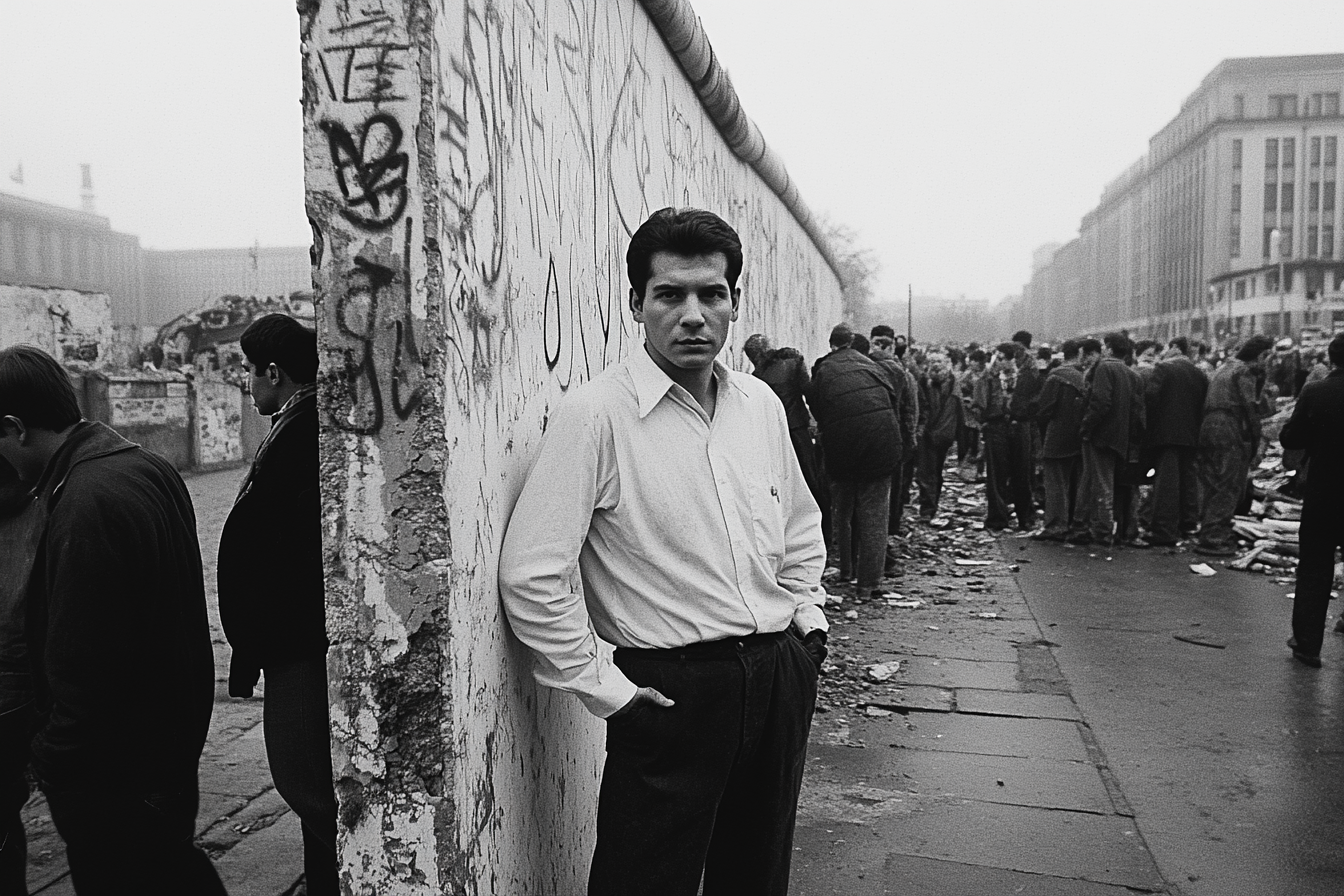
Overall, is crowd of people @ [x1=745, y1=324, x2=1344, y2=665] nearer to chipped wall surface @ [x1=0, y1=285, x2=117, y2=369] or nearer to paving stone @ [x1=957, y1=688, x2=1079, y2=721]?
paving stone @ [x1=957, y1=688, x2=1079, y2=721]

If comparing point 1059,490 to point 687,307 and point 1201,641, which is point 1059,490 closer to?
point 1201,641

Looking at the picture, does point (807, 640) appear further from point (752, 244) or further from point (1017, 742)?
point (752, 244)

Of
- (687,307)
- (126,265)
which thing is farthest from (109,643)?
(126,265)

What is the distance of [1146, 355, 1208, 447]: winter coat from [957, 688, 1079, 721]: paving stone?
5208mm

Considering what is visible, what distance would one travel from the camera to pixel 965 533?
36.6 ft

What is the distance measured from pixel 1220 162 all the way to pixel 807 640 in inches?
3774

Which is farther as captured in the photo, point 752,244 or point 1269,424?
→ point 1269,424

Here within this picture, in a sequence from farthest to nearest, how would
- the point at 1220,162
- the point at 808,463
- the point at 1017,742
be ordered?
the point at 1220,162, the point at 808,463, the point at 1017,742

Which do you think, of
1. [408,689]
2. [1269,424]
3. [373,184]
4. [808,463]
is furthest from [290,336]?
[1269,424]

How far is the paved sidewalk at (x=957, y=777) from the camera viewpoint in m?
3.56

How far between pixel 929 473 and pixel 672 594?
1032 centimetres

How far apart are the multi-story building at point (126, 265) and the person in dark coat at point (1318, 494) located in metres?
54.0

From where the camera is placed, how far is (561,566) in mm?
1972

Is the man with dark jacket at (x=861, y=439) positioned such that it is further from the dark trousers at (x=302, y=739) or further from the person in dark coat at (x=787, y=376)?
the dark trousers at (x=302, y=739)
